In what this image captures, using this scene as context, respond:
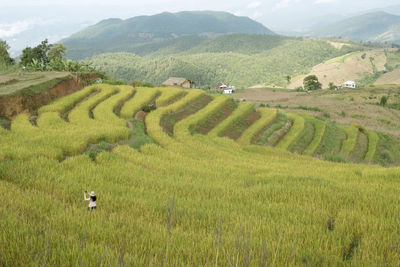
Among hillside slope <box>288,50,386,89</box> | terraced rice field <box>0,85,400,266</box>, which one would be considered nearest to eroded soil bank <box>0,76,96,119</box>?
terraced rice field <box>0,85,400,266</box>

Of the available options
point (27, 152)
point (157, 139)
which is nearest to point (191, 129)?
point (157, 139)

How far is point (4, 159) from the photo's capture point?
8.04 metres

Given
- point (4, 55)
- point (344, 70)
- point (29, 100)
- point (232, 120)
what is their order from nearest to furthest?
point (29, 100) → point (232, 120) → point (4, 55) → point (344, 70)

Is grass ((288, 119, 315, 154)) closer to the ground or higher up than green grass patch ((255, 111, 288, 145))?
closer to the ground

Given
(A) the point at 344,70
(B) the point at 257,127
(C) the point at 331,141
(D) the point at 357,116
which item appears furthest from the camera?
(A) the point at 344,70

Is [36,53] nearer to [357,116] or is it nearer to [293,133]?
[293,133]

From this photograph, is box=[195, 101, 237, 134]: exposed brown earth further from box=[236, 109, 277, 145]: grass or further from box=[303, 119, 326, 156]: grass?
box=[303, 119, 326, 156]: grass

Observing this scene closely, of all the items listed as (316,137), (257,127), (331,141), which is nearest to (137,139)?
(257,127)

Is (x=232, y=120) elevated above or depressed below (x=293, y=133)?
above

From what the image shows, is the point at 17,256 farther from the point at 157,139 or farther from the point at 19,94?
the point at 19,94

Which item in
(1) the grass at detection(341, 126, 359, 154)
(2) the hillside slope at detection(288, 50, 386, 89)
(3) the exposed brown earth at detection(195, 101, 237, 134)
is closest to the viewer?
(3) the exposed brown earth at detection(195, 101, 237, 134)

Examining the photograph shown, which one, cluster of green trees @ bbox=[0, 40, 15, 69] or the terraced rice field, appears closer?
the terraced rice field

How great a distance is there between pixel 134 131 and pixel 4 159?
854 centimetres

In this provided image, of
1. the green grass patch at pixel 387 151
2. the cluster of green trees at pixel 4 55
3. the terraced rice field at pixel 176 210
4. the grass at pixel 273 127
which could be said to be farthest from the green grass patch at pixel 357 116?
the cluster of green trees at pixel 4 55
